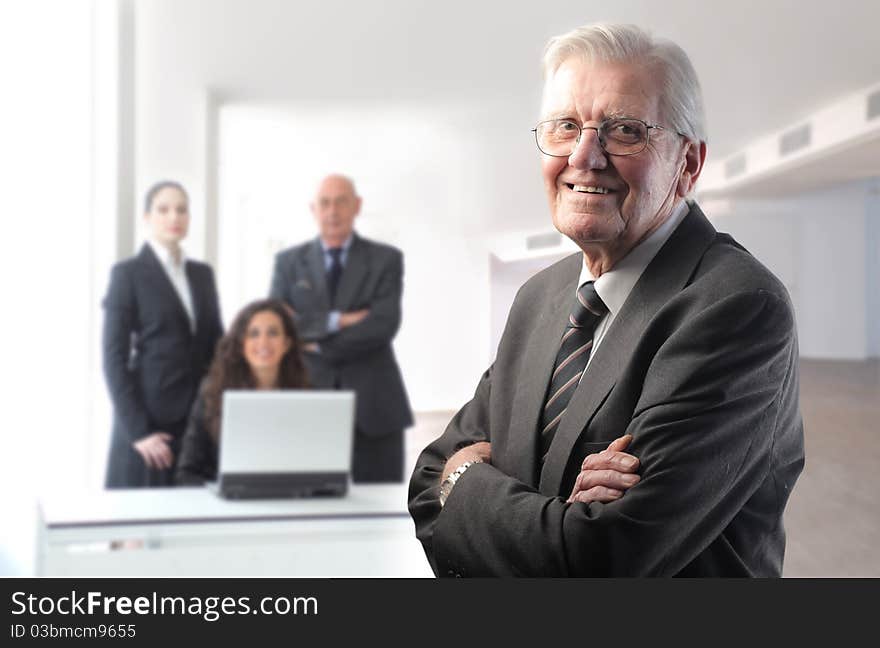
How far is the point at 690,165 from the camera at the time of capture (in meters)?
1.52

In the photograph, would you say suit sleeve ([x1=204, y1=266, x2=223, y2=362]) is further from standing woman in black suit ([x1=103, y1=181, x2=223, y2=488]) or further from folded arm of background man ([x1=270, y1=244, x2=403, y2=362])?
folded arm of background man ([x1=270, y1=244, x2=403, y2=362])

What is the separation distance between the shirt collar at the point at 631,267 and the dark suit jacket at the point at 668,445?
0.12 ft

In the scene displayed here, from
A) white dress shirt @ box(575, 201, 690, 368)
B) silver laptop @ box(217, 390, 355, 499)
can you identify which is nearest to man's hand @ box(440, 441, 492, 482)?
white dress shirt @ box(575, 201, 690, 368)

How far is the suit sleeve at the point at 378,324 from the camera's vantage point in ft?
11.7

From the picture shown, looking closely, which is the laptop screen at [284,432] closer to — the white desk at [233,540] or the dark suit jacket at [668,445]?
the white desk at [233,540]

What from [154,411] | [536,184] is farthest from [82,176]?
[536,184]

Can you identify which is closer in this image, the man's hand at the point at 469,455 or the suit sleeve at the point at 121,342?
the man's hand at the point at 469,455

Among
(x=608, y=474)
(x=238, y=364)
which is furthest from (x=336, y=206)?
(x=608, y=474)

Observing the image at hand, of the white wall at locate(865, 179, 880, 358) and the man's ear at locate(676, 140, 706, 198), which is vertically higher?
the man's ear at locate(676, 140, 706, 198)

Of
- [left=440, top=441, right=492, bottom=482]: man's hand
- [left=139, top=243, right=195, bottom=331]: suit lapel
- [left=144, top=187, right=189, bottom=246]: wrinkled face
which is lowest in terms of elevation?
[left=440, top=441, right=492, bottom=482]: man's hand

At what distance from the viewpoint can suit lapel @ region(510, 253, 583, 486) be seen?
152cm

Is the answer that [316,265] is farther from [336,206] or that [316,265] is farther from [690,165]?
[690,165]

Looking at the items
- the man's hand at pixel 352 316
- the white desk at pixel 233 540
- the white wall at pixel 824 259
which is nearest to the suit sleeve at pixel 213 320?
the man's hand at pixel 352 316

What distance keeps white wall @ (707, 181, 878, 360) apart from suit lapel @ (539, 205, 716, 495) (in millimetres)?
1423
